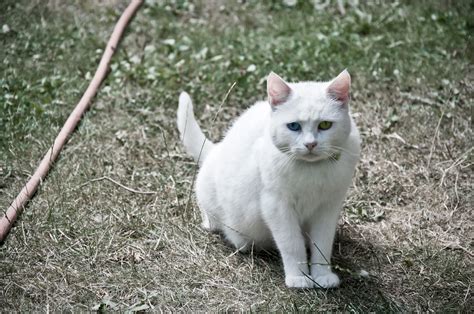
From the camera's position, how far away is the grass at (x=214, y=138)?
129 inches

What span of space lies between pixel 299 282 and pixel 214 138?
155 centimetres

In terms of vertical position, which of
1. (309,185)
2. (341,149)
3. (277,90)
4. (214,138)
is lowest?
(214,138)

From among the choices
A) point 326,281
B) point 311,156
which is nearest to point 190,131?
point 311,156

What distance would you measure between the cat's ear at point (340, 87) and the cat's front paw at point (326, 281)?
2.65ft

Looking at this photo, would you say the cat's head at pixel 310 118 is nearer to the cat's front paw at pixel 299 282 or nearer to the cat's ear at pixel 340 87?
the cat's ear at pixel 340 87

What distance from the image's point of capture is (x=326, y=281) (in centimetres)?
323

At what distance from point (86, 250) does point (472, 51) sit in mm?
3227

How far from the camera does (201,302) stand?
3174 millimetres

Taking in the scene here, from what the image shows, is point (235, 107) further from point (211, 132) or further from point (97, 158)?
point (97, 158)

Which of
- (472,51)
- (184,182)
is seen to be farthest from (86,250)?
(472,51)

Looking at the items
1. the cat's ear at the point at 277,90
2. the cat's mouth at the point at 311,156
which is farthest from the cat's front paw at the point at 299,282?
the cat's ear at the point at 277,90

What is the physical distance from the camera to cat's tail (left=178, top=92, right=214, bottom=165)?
3869 millimetres

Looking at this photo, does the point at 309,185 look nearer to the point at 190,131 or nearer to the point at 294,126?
the point at 294,126

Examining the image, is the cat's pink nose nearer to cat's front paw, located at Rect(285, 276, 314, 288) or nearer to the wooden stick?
cat's front paw, located at Rect(285, 276, 314, 288)
